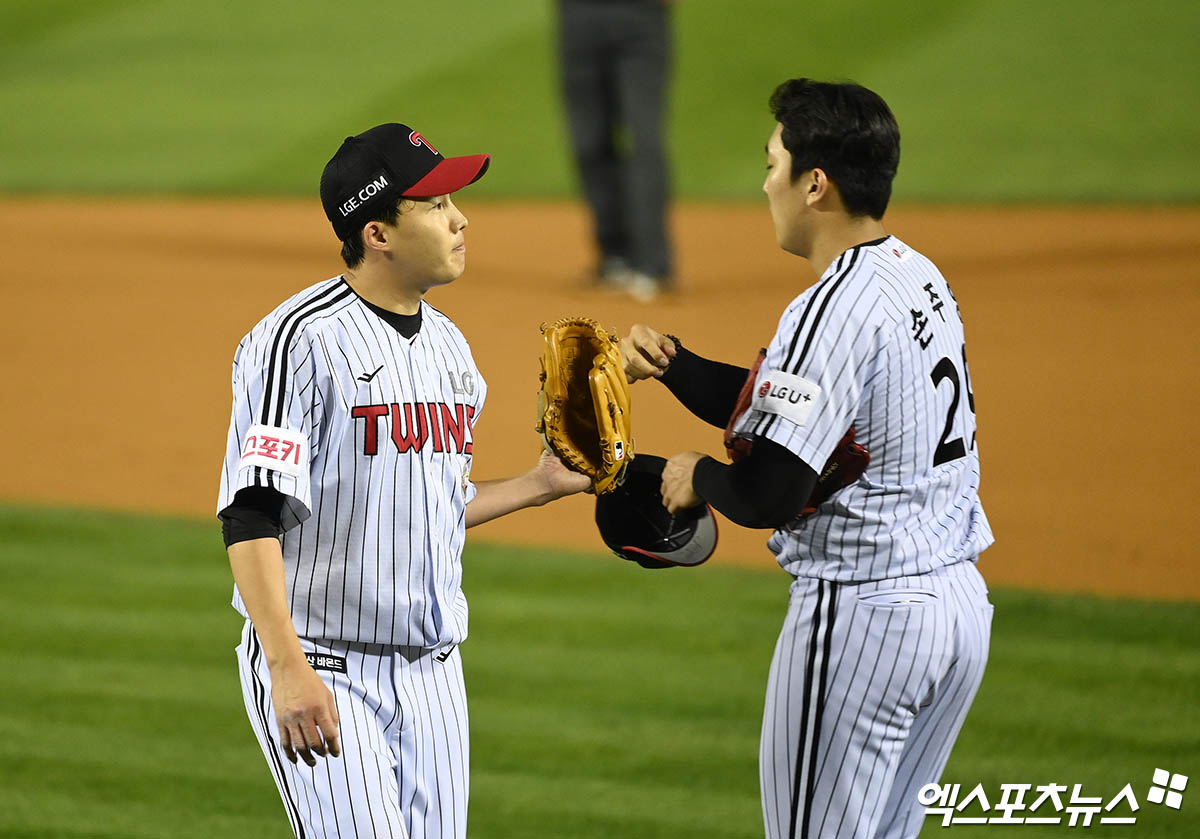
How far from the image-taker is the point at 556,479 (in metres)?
3.52

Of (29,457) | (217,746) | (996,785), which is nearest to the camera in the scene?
(996,785)

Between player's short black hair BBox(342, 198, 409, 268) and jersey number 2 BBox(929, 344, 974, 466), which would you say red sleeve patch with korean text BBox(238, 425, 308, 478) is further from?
jersey number 2 BBox(929, 344, 974, 466)

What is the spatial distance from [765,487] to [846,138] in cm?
66

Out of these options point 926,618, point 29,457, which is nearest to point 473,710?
point 926,618

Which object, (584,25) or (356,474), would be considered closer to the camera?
(356,474)

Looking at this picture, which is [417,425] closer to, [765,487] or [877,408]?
[765,487]

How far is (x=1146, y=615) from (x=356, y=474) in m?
4.45

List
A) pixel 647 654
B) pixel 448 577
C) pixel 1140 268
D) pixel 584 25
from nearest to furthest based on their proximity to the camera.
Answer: pixel 448 577 < pixel 647 654 < pixel 584 25 < pixel 1140 268

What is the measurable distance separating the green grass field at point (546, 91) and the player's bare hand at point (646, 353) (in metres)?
12.3

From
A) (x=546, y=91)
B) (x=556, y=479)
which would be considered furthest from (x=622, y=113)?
(x=546, y=91)

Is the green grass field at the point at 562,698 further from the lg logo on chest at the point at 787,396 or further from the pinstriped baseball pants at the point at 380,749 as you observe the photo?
the lg logo on chest at the point at 787,396

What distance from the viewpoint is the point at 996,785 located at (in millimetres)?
5164

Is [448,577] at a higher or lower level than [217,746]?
higher

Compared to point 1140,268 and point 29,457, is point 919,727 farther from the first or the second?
point 1140,268
